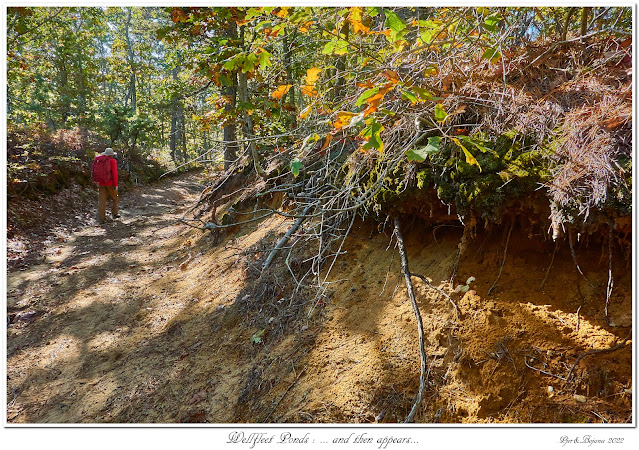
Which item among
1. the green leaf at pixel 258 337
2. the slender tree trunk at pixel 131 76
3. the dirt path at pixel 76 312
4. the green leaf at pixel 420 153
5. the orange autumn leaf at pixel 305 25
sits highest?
the slender tree trunk at pixel 131 76

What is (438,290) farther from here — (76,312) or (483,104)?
(76,312)

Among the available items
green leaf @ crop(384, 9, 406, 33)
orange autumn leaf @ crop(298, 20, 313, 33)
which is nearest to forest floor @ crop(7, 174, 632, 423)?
green leaf @ crop(384, 9, 406, 33)

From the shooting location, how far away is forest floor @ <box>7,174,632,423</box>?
217 centimetres

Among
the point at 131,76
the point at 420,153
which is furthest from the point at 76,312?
the point at 131,76

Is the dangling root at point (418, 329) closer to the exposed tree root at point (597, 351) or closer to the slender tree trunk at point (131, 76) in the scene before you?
the exposed tree root at point (597, 351)

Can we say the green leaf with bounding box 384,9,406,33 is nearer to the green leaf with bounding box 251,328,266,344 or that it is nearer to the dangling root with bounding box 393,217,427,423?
the dangling root with bounding box 393,217,427,423

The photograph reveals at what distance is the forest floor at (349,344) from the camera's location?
217 cm

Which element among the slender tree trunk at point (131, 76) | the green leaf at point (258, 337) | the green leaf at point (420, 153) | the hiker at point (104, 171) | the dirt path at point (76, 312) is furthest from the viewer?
the slender tree trunk at point (131, 76)

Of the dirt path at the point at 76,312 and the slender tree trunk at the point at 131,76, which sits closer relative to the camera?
the dirt path at the point at 76,312

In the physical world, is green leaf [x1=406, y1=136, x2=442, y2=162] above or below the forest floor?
above

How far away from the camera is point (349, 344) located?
2885mm

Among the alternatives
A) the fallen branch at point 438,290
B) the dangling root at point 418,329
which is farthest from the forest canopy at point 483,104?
the fallen branch at point 438,290

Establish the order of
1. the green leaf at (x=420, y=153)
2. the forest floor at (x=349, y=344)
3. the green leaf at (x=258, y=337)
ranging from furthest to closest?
the green leaf at (x=258, y=337)
the forest floor at (x=349, y=344)
the green leaf at (x=420, y=153)
